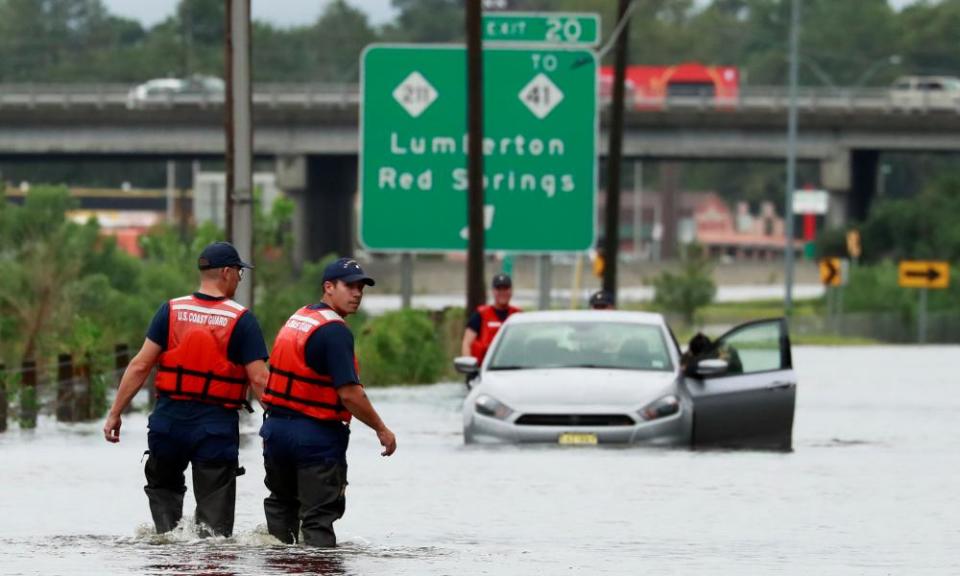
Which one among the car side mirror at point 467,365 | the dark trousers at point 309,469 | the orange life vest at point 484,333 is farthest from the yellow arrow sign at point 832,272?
the dark trousers at point 309,469

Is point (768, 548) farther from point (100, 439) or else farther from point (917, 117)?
point (917, 117)

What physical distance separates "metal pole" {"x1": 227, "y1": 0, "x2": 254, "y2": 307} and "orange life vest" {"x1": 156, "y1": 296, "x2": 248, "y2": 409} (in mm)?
15174

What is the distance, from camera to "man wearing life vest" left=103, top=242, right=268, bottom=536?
12086 millimetres

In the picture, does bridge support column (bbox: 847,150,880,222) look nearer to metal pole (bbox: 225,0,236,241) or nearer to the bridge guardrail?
the bridge guardrail

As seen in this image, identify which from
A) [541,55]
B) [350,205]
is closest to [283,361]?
[541,55]

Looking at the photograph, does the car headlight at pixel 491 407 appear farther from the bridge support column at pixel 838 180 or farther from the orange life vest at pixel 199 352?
the bridge support column at pixel 838 180

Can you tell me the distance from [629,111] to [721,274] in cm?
3086

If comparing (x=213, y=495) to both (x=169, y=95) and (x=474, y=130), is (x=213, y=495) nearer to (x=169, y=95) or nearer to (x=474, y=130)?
(x=474, y=130)

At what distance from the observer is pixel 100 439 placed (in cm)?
2309

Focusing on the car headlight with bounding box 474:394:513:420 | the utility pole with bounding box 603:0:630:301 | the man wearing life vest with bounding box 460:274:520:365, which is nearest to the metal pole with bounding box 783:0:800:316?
the utility pole with bounding box 603:0:630:301

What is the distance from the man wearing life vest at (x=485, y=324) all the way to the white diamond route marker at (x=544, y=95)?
9586 millimetres

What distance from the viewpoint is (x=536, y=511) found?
15.2 metres

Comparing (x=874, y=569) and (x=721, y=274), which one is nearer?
(x=874, y=569)

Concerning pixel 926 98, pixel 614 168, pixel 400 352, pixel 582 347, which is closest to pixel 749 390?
pixel 582 347
